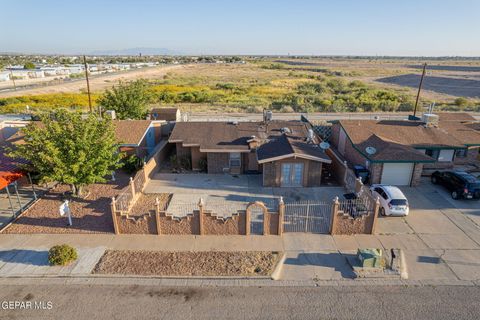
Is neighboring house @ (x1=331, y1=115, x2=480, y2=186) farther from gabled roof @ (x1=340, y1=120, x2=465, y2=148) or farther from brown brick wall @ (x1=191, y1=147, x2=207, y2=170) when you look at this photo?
brown brick wall @ (x1=191, y1=147, x2=207, y2=170)

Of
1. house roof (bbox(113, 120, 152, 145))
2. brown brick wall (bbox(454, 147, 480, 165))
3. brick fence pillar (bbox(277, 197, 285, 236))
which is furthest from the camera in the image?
brown brick wall (bbox(454, 147, 480, 165))

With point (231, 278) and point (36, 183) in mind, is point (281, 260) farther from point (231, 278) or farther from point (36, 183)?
point (36, 183)

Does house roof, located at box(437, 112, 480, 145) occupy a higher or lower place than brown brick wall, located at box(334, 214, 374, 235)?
higher

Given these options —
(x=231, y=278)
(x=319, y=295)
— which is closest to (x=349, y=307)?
(x=319, y=295)

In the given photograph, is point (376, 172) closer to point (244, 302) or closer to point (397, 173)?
point (397, 173)

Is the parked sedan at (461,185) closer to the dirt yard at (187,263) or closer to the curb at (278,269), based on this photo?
the curb at (278,269)

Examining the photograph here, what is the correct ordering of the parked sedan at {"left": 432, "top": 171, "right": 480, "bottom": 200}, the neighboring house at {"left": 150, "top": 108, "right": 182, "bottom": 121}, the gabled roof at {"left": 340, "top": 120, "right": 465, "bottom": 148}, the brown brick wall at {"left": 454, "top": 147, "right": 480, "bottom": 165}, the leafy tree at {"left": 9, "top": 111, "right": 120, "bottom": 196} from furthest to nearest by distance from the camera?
the neighboring house at {"left": 150, "top": 108, "right": 182, "bottom": 121}, the brown brick wall at {"left": 454, "top": 147, "right": 480, "bottom": 165}, the gabled roof at {"left": 340, "top": 120, "right": 465, "bottom": 148}, the parked sedan at {"left": 432, "top": 171, "right": 480, "bottom": 200}, the leafy tree at {"left": 9, "top": 111, "right": 120, "bottom": 196}

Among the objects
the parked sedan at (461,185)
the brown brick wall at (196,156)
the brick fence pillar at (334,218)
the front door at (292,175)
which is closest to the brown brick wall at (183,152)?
the brown brick wall at (196,156)

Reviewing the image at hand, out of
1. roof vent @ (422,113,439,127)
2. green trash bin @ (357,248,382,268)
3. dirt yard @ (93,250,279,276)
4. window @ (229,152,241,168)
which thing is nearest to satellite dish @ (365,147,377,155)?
roof vent @ (422,113,439,127)
